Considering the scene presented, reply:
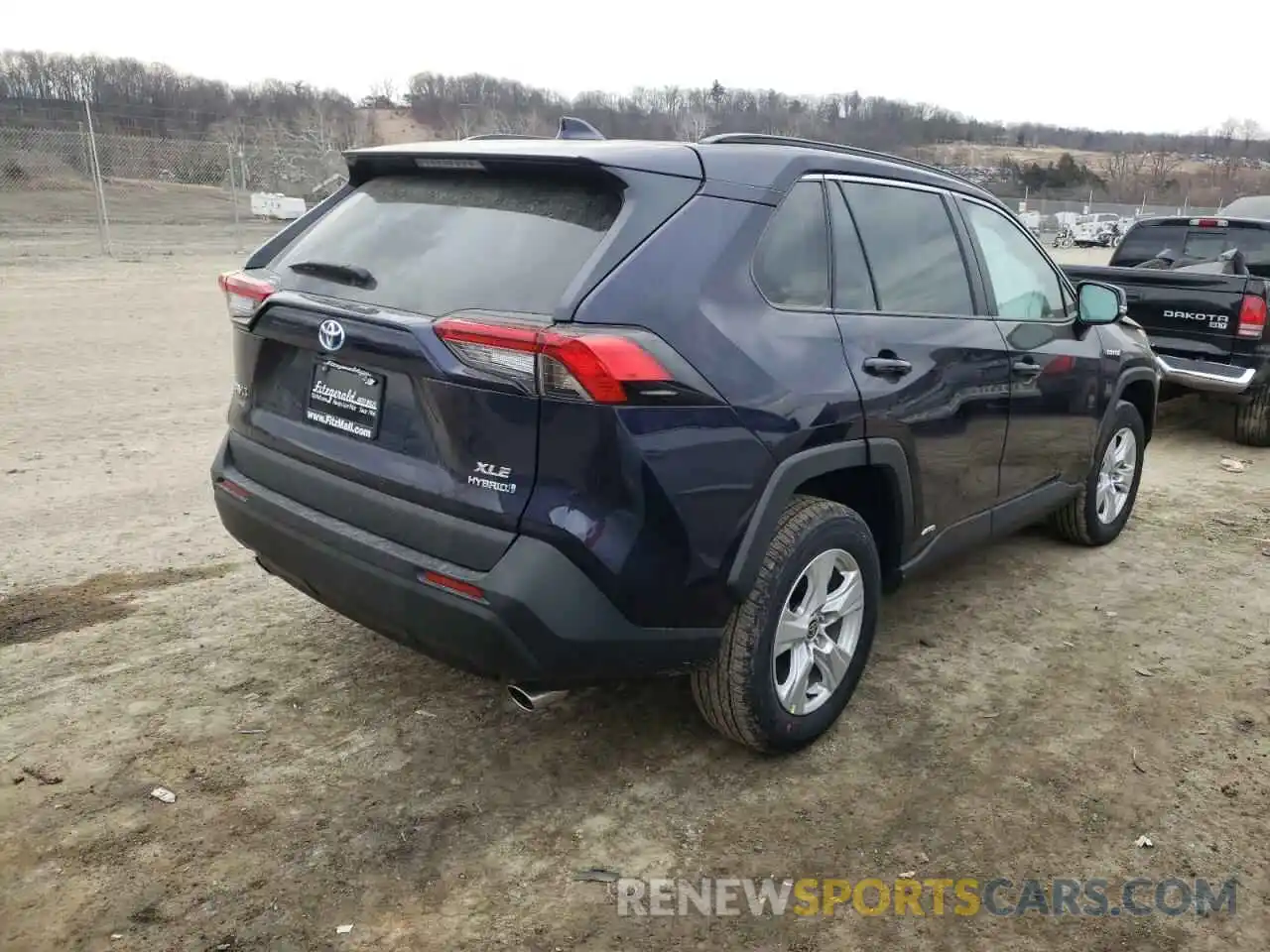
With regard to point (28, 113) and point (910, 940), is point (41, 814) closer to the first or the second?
point (910, 940)

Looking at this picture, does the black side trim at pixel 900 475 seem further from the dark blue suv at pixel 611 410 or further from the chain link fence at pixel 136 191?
the chain link fence at pixel 136 191

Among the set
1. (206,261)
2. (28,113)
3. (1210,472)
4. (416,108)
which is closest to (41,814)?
(1210,472)

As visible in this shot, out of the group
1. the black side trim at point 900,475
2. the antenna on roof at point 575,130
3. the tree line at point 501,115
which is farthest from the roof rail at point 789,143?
the tree line at point 501,115

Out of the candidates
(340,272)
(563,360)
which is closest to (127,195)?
(340,272)

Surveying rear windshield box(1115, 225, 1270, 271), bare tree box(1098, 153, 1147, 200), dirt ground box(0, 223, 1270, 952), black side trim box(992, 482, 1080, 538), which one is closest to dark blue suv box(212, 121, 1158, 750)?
dirt ground box(0, 223, 1270, 952)

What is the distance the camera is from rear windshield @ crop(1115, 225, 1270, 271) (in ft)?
28.1

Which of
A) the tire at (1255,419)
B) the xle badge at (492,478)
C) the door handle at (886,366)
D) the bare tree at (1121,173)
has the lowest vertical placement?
the tire at (1255,419)

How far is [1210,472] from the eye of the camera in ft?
22.7

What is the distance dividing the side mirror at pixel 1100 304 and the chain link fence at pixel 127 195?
17913 mm

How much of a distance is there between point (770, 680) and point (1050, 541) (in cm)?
299

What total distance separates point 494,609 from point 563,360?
645mm

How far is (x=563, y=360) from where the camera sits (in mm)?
2408

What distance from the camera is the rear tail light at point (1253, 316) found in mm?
7016

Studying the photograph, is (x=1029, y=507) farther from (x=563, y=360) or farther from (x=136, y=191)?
(x=136, y=191)
